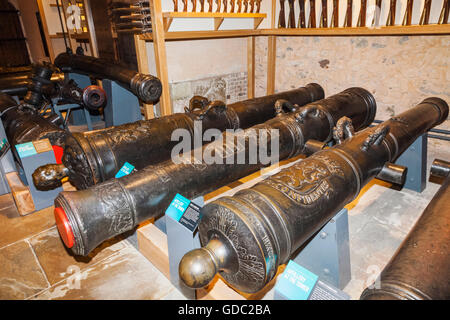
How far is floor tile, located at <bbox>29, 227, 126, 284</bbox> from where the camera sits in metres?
2.03

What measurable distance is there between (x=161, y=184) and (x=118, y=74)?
2.50 m

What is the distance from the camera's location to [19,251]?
223cm

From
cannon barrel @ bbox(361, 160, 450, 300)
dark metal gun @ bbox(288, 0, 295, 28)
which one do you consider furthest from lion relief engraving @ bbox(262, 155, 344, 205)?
dark metal gun @ bbox(288, 0, 295, 28)

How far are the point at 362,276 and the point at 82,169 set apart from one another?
1.96 m

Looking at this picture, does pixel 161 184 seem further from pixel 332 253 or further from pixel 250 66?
pixel 250 66

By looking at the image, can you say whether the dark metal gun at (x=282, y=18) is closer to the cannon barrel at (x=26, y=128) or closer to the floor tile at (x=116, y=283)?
the cannon barrel at (x=26, y=128)

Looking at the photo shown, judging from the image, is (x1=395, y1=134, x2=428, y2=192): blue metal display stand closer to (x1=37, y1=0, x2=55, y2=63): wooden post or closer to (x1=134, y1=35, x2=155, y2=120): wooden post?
(x1=134, y1=35, x2=155, y2=120): wooden post

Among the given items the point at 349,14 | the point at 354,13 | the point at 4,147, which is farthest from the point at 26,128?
the point at 354,13

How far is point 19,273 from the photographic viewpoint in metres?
2.01

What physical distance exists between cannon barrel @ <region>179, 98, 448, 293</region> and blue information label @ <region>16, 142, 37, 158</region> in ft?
6.85

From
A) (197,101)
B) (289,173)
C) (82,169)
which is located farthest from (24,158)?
(289,173)

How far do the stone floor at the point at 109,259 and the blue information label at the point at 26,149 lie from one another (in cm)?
57

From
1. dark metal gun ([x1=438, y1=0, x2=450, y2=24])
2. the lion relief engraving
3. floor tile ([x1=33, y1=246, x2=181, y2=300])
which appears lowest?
floor tile ([x1=33, y1=246, x2=181, y2=300])

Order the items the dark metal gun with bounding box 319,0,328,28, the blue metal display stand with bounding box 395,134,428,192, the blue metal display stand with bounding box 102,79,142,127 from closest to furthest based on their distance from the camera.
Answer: the blue metal display stand with bounding box 395,134,428,192 < the blue metal display stand with bounding box 102,79,142,127 < the dark metal gun with bounding box 319,0,328,28
